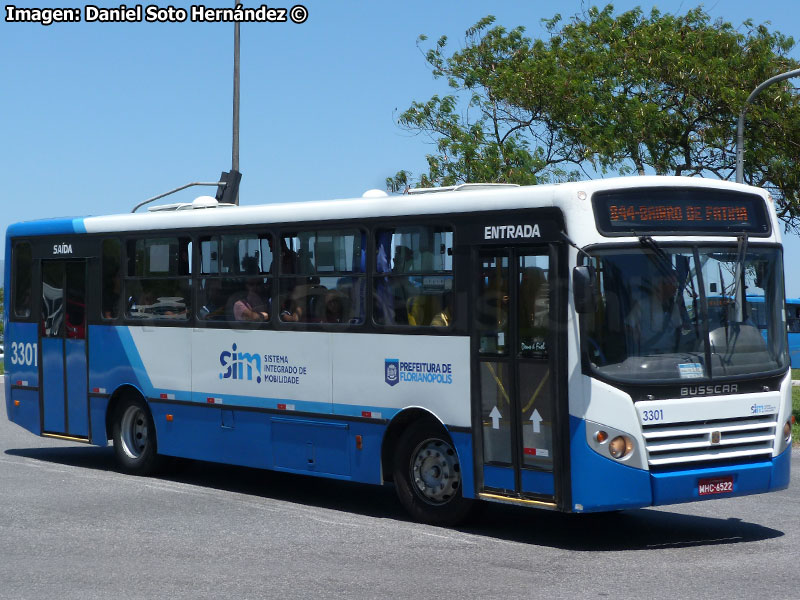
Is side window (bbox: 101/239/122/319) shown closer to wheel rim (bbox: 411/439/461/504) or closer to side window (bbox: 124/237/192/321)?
side window (bbox: 124/237/192/321)

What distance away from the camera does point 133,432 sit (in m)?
14.9

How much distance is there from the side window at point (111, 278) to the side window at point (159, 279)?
0.18 m

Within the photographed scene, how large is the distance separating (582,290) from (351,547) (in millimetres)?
2600

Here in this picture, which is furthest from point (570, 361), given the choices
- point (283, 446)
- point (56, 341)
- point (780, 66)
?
point (780, 66)

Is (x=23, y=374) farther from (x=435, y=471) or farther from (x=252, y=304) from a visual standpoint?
(x=435, y=471)

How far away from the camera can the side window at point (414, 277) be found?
36.0ft

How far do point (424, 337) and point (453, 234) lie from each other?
92 cm

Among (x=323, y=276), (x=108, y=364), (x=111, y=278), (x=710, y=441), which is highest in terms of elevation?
(x=111, y=278)

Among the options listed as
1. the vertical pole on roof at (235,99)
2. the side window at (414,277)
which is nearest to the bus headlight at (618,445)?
the side window at (414,277)

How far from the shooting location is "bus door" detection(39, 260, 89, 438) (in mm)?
15359

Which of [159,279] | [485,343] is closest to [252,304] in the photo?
[159,279]

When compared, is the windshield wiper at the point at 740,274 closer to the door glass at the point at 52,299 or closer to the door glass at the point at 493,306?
the door glass at the point at 493,306

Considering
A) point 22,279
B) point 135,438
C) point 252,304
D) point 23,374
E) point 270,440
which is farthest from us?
point 22,279

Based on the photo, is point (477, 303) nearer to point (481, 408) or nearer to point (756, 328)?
point (481, 408)
